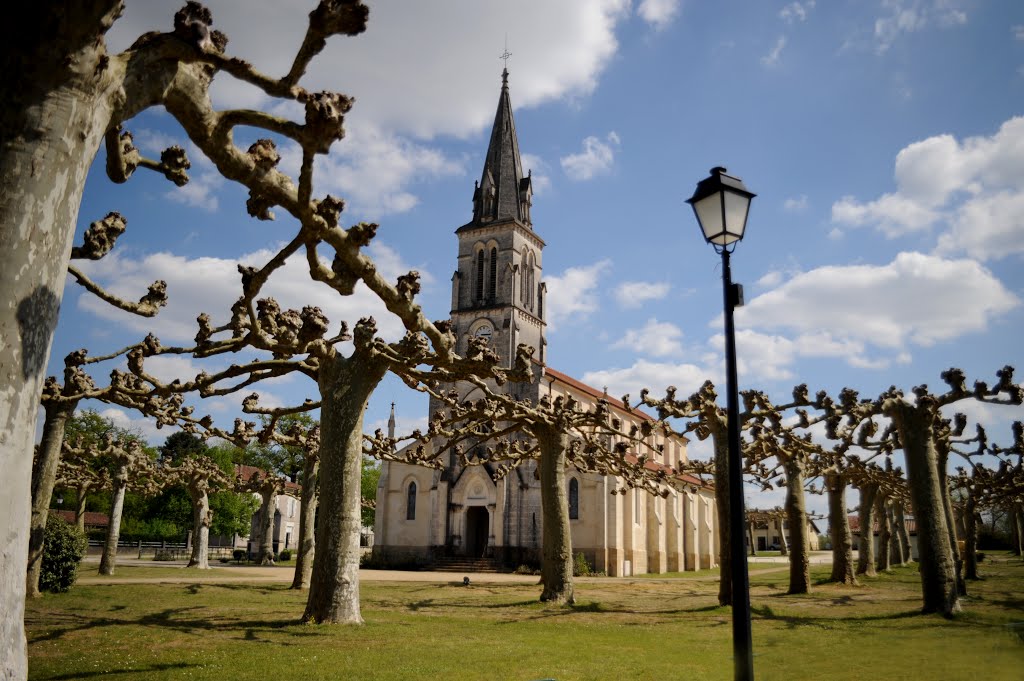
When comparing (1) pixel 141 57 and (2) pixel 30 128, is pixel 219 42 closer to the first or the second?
(1) pixel 141 57

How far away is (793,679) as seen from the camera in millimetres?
8336

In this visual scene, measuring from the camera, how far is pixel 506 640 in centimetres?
1186

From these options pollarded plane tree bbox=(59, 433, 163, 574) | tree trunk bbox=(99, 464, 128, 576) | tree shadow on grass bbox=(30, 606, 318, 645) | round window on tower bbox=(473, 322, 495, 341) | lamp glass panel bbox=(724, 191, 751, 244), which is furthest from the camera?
round window on tower bbox=(473, 322, 495, 341)

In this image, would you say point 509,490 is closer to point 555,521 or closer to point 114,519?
point 114,519

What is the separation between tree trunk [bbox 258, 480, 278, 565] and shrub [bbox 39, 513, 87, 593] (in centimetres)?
1496

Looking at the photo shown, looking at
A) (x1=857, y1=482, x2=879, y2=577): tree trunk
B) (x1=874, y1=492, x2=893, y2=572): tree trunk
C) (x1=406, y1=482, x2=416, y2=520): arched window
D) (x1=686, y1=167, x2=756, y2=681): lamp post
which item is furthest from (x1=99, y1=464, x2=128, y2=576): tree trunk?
(x1=874, y1=492, x2=893, y2=572): tree trunk

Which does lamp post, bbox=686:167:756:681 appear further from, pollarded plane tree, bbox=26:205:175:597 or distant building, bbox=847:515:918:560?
distant building, bbox=847:515:918:560

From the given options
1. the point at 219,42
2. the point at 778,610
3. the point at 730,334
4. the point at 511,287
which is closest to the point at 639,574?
the point at 511,287

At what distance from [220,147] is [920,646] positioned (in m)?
11.6

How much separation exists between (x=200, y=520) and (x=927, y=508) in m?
31.0

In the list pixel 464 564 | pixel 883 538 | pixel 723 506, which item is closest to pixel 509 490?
pixel 464 564

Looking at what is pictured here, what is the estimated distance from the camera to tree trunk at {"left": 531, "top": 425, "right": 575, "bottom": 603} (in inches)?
712

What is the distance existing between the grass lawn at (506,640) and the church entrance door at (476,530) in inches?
1133

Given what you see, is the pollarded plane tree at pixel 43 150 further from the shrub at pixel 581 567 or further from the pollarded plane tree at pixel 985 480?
the shrub at pixel 581 567
